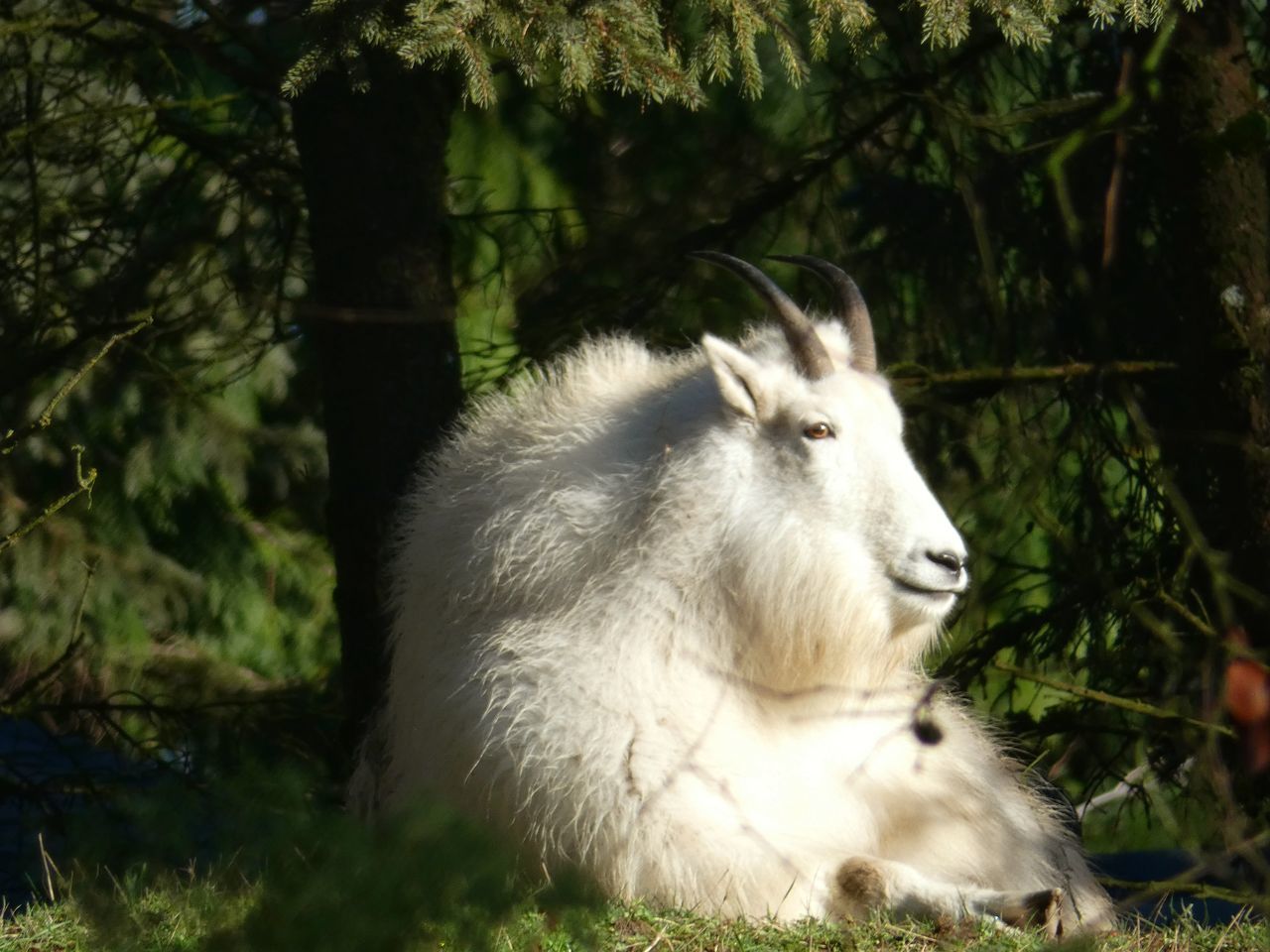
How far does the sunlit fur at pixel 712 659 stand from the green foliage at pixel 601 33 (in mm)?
871

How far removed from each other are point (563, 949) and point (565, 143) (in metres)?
5.74

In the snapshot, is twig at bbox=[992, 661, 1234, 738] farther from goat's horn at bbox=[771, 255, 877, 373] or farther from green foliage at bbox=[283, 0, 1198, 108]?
green foliage at bbox=[283, 0, 1198, 108]

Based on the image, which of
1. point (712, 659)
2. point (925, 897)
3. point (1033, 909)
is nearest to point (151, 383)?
point (712, 659)

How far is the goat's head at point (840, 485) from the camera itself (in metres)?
4.62

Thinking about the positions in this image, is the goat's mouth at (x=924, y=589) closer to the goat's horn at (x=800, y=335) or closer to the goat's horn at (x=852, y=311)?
the goat's horn at (x=800, y=335)

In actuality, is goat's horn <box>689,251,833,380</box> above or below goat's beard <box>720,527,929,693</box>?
above

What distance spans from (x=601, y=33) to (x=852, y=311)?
1.21 metres

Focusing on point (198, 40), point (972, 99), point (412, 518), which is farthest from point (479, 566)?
point (972, 99)

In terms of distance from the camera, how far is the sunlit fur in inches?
175

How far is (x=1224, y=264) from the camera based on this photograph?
20.7 feet

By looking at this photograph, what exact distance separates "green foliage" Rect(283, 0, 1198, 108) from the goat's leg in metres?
2.33

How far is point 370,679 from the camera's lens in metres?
6.63

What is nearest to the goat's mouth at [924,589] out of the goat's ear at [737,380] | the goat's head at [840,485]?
the goat's head at [840,485]

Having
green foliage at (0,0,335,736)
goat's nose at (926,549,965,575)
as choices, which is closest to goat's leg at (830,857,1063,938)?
goat's nose at (926,549,965,575)
